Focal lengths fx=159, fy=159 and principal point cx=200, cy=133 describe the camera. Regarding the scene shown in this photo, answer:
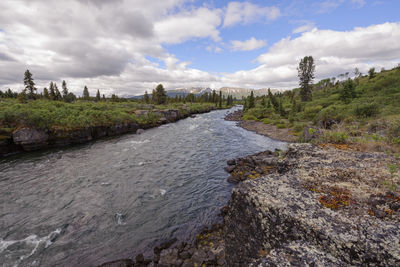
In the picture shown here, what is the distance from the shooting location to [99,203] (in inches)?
433

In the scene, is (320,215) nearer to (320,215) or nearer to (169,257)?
(320,215)

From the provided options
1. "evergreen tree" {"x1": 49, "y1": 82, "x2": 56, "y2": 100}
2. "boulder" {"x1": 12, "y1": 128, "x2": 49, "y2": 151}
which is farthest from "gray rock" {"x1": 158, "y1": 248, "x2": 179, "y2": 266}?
"evergreen tree" {"x1": 49, "y1": 82, "x2": 56, "y2": 100}

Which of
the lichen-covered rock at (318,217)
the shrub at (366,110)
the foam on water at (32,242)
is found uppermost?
the shrub at (366,110)

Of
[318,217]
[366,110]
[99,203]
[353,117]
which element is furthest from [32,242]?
[366,110]

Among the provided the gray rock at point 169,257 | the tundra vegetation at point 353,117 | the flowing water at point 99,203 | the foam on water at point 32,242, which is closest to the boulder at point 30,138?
the flowing water at point 99,203

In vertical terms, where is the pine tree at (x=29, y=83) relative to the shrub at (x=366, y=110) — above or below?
above

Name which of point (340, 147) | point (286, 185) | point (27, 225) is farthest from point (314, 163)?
point (27, 225)

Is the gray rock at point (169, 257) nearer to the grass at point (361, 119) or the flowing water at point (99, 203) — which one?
the flowing water at point (99, 203)

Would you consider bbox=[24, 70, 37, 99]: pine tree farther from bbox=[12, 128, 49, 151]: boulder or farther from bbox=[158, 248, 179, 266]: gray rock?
bbox=[158, 248, 179, 266]: gray rock

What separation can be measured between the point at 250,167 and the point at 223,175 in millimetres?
3020

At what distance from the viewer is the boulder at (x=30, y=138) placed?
68.5 feet

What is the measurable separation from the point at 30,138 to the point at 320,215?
3119 cm

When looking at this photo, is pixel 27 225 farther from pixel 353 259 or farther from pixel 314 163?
pixel 314 163

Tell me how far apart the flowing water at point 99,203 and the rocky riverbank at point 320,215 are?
5963 mm
